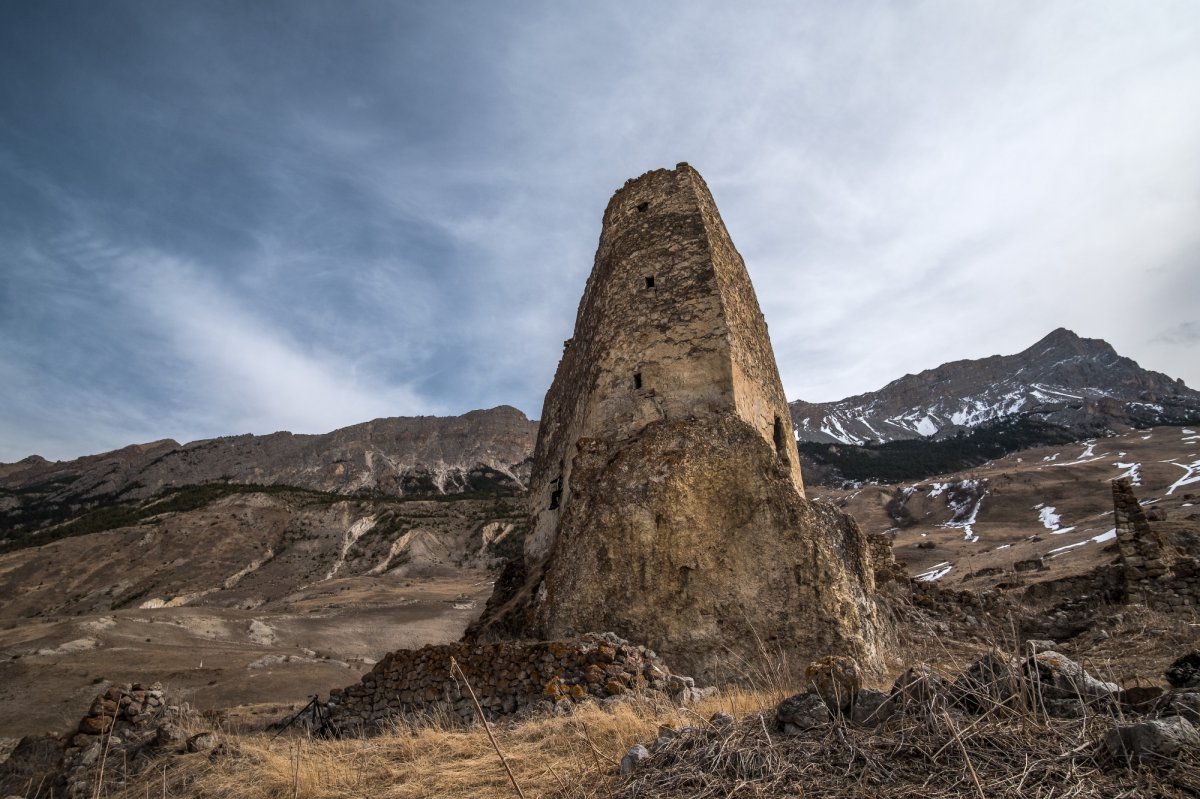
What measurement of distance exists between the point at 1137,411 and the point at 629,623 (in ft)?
549

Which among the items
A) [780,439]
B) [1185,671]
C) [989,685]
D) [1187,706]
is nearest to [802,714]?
[989,685]

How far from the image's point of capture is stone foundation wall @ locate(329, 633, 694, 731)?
7199mm

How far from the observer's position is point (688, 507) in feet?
28.8

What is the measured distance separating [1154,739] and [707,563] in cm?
637

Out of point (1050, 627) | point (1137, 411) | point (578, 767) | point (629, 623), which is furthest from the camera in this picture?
point (1137, 411)

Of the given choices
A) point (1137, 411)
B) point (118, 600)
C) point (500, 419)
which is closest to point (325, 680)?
point (118, 600)

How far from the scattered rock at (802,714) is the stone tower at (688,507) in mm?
4059

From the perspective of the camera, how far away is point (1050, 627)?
13.4 m

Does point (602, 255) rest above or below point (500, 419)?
below

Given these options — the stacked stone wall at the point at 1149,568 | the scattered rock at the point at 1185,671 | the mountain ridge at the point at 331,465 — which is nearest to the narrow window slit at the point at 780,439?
the stacked stone wall at the point at 1149,568

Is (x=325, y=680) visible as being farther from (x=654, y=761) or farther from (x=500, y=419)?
(x=500, y=419)

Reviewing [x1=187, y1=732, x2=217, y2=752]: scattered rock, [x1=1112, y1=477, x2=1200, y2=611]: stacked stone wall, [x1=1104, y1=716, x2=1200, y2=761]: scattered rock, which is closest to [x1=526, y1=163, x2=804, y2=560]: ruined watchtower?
[x1=187, y1=732, x2=217, y2=752]: scattered rock

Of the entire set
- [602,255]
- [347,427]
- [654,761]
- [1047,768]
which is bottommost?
[654,761]

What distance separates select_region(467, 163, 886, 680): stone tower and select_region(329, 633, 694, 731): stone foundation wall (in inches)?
32.5
